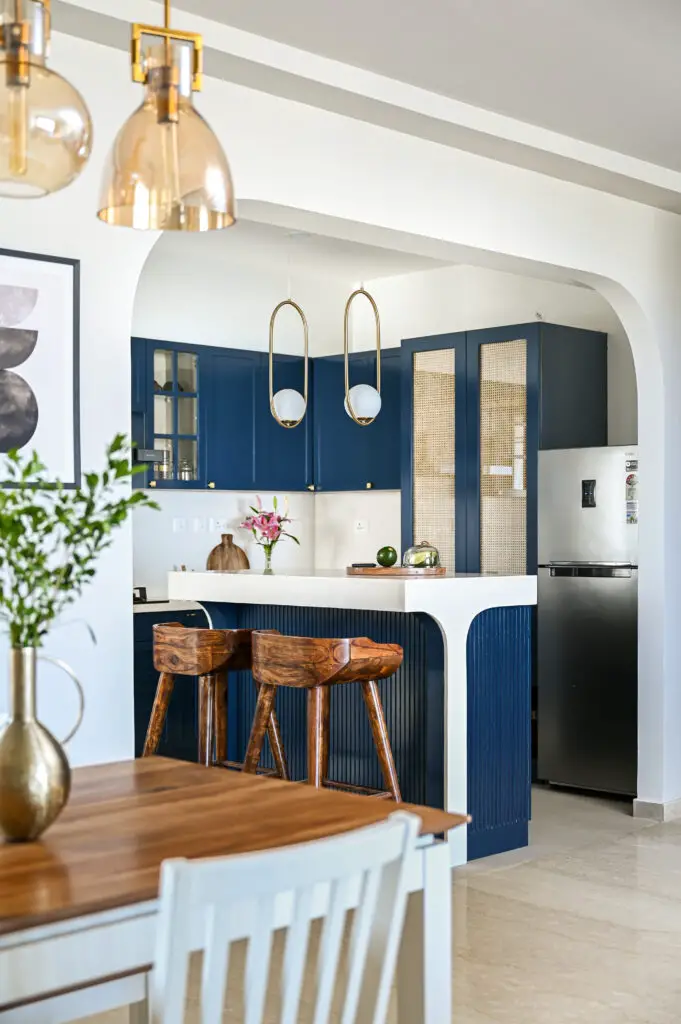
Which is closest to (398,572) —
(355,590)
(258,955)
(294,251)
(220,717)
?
(355,590)

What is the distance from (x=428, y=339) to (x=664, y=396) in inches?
65.2

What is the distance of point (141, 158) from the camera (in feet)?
6.40

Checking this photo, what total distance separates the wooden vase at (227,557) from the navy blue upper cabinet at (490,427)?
1.09 m

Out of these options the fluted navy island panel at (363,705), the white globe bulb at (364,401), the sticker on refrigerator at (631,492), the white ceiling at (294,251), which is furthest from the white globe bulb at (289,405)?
the sticker on refrigerator at (631,492)

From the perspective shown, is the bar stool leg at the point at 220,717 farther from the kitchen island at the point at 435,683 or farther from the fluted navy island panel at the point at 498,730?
the fluted navy island panel at the point at 498,730

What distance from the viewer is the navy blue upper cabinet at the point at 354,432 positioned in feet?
24.7

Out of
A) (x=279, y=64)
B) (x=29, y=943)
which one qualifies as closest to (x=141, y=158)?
(x=29, y=943)

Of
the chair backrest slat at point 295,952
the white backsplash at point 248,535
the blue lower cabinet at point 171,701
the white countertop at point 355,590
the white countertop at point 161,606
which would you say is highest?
the white backsplash at point 248,535

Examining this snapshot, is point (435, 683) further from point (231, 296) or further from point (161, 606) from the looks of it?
point (231, 296)

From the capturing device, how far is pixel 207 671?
4477 mm

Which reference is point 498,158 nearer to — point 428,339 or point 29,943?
point 428,339

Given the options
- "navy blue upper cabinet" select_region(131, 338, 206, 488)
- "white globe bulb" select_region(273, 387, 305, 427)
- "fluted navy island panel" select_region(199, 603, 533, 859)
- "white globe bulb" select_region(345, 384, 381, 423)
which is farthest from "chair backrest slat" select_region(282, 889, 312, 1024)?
"navy blue upper cabinet" select_region(131, 338, 206, 488)

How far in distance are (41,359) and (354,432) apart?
4.18m

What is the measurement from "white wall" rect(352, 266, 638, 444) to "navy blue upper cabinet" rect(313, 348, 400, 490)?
10.1 inches
